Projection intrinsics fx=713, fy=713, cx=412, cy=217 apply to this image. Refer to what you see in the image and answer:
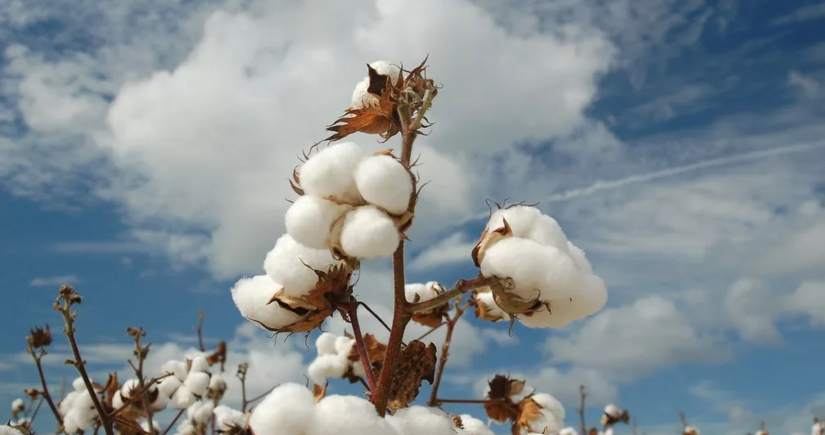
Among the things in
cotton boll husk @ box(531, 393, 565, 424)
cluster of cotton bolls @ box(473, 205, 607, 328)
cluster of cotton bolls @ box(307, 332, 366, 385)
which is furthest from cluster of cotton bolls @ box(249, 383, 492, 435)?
cluster of cotton bolls @ box(307, 332, 366, 385)

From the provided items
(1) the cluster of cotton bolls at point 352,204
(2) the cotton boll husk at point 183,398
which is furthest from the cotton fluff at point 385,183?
(2) the cotton boll husk at point 183,398

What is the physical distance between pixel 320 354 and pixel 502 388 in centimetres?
130

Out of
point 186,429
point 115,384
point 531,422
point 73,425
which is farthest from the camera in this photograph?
point 186,429

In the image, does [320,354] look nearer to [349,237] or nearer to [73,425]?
[73,425]

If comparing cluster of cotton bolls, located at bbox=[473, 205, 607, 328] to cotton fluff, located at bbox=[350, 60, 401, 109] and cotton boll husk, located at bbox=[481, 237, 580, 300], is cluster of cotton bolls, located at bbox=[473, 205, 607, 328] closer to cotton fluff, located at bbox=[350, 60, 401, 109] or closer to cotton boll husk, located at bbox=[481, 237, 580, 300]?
cotton boll husk, located at bbox=[481, 237, 580, 300]

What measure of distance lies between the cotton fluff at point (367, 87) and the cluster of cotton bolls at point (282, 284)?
445 mm

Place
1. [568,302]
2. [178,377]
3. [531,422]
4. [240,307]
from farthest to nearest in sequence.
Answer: [178,377] → [531,422] → [240,307] → [568,302]

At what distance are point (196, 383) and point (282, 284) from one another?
4.28 m

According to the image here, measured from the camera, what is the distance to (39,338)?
151 inches

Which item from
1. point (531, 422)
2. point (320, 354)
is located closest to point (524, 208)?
point (531, 422)

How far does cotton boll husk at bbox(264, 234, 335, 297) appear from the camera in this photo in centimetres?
178

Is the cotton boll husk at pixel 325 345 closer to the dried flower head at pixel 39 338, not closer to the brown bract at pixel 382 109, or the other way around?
Result: the dried flower head at pixel 39 338

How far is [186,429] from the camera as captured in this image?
639 centimetres

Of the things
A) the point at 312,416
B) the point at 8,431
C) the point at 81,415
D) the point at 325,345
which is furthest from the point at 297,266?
the point at 81,415
